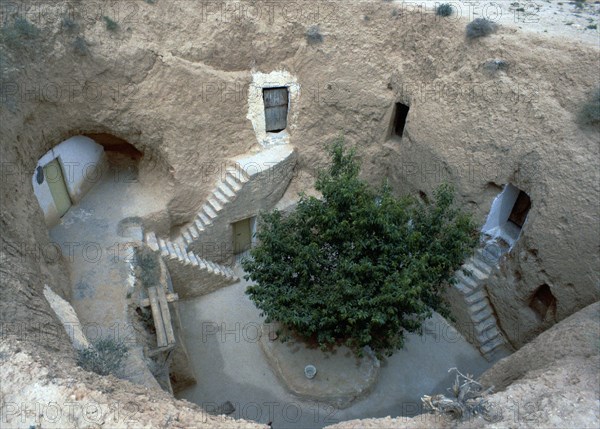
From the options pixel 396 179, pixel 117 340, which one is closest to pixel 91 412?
pixel 117 340

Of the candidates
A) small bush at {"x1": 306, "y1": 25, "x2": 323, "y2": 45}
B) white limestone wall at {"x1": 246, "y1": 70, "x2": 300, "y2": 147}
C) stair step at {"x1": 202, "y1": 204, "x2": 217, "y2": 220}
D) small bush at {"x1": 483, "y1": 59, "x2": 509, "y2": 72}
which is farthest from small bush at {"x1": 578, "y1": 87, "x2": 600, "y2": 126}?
stair step at {"x1": 202, "y1": 204, "x2": 217, "y2": 220}

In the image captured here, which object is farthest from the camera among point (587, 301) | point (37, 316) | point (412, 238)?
point (587, 301)

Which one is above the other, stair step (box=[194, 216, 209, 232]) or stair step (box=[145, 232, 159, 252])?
stair step (box=[145, 232, 159, 252])

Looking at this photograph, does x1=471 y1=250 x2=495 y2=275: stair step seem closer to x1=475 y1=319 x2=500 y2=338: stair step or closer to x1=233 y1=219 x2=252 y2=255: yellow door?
x1=475 y1=319 x2=500 y2=338: stair step

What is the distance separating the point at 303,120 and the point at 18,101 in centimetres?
732

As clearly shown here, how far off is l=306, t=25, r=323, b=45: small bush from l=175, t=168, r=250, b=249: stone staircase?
13.8 feet

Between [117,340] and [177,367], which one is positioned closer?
[117,340]

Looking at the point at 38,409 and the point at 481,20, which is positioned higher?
the point at 481,20

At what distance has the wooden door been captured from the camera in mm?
13289

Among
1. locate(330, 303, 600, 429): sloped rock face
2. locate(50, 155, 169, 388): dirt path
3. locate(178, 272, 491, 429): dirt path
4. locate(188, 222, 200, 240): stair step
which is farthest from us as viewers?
locate(188, 222, 200, 240): stair step

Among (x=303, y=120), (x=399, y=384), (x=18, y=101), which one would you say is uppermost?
(x=18, y=101)

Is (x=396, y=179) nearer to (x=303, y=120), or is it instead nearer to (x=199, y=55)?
(x=303, y=120)

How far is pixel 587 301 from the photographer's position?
9.92 metres

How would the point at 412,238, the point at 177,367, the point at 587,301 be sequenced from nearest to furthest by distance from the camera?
the point at 412,238 → the point at 587,301 → the point at 177,367
